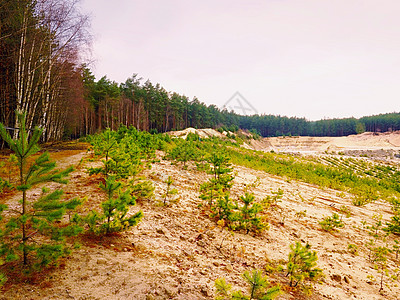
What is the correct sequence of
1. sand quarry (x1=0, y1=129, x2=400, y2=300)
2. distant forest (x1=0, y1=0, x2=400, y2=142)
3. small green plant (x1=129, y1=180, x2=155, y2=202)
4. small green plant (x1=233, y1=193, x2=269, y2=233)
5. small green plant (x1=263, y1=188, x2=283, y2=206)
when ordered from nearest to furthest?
sand quarry (x1=0, y1=129, x2=400, y2=300)
small green plant (x1=233, y1=193, x2=269, y2=233)
small green plant (x1=129, y1=180, x2=155, y2=202)
small green plant (x1=263, y1=188, x2=283, y2=206)
distant forest (x1=0, y1=0, x2=400, y2=142)

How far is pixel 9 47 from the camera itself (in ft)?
36.7

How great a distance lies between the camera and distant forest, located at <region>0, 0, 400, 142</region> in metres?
10.4

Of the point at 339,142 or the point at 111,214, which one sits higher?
the point at 339,142

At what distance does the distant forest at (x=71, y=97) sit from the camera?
10.4 metres

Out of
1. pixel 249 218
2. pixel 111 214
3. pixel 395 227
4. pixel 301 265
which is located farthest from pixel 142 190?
pixel 395 227

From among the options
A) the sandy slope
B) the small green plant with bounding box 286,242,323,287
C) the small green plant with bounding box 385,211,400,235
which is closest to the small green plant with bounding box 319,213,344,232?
the small green plant with bounding box 385,211,400,235

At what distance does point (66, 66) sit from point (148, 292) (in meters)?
17.8

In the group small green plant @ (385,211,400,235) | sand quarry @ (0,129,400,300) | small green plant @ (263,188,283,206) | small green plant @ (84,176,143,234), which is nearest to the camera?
sand quarry @ (0,129,400,300)

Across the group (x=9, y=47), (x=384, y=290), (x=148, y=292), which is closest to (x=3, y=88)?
(x=9, y=47)

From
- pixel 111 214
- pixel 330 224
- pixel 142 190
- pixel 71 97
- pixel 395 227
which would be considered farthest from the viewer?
pixel 71 97

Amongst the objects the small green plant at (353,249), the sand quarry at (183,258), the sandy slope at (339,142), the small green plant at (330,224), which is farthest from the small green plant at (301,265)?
the sandy slope at (339,142)

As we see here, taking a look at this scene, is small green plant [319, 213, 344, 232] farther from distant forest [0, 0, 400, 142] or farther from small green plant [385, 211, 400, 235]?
distant forest [0, 0, 400, 142]

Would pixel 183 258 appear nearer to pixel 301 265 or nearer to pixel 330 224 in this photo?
pixel 301 265

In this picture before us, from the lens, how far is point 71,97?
69.3 feet
